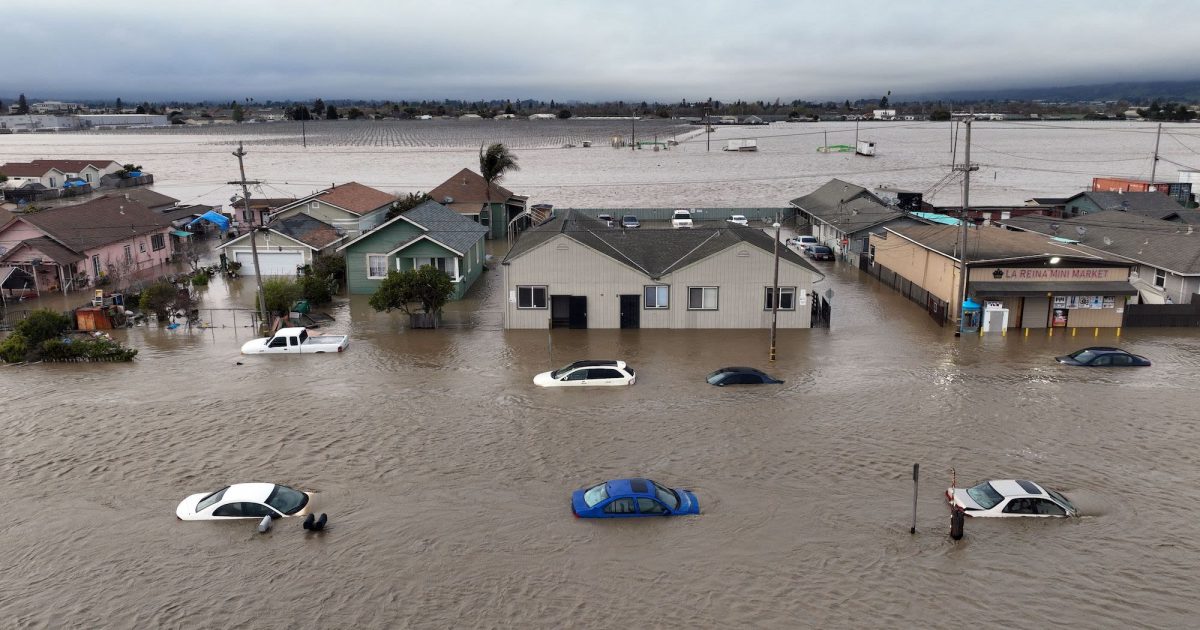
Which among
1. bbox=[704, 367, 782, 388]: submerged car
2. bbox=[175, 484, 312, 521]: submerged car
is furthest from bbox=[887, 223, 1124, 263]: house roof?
bbox=[175, 484, 312, 521]: submerged car

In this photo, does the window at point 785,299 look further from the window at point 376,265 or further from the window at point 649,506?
the window at point 376,265

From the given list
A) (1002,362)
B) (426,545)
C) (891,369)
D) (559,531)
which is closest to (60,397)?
(426,545)

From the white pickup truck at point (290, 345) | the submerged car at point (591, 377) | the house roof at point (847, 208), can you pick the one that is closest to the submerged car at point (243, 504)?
the submerged car at point (591, 377)

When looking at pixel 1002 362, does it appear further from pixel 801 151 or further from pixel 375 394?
pixel 801 151

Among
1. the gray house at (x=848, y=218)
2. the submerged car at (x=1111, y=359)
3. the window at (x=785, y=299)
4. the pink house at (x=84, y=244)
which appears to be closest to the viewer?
the submerged car at (x=1111, y=359)

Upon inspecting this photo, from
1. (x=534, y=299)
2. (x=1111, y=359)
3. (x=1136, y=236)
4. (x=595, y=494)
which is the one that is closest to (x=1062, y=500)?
(x=595, y=494)

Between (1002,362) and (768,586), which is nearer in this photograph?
(768,586)

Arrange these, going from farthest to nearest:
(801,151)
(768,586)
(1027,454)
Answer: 1. (801,151)
2. (1027,454)
3. (768,586)
